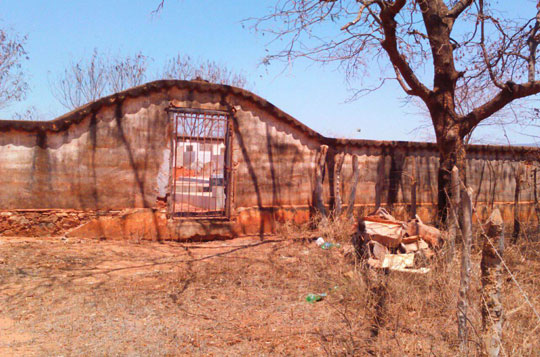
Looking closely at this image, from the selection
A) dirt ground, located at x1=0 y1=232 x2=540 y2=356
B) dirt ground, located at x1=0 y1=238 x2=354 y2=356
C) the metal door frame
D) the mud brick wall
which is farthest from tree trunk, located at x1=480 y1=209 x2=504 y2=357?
the mud brick wall

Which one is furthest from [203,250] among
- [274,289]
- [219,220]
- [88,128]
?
[88,128]

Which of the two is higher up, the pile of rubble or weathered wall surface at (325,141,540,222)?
weathered wall surface at (325,141,540,222)

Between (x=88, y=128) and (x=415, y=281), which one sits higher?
(x=88, y=128)

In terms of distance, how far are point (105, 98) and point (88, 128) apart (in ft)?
2.09

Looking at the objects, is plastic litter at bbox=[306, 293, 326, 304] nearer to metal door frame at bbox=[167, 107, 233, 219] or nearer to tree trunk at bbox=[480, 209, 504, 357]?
tree trunk at bbox=[480, 209, 504, 357]

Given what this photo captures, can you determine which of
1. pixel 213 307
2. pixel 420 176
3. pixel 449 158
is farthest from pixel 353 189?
pixel 213 307

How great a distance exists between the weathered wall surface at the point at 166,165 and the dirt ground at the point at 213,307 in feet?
3.59

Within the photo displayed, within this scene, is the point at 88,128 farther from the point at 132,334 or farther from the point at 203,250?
the point at 132,334

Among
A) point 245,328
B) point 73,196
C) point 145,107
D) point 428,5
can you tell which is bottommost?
point 245,328

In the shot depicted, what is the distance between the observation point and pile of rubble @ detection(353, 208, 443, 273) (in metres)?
5.87

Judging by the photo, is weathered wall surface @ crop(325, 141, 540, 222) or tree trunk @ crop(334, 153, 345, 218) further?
weathered wall surface @ crop(325, 141, 540, 222)

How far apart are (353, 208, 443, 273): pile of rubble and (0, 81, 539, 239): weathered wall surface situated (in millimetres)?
2634

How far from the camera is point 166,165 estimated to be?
8.21m

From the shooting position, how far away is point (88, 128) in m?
7.68
